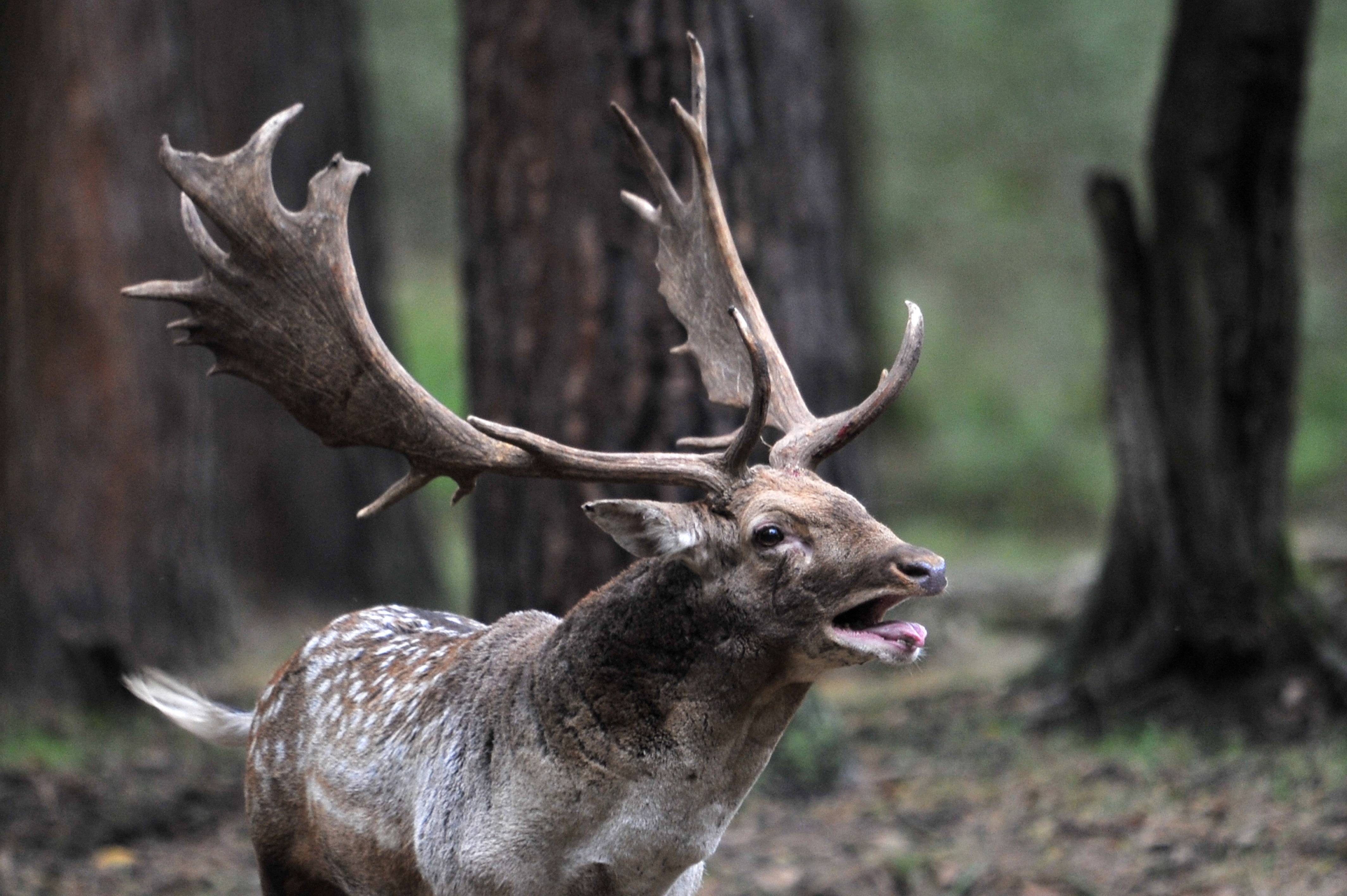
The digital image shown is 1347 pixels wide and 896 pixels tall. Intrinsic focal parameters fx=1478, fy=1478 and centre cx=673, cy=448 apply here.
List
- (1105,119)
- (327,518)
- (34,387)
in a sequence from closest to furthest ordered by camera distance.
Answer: (34,387) → (327,518) → (1105,119)

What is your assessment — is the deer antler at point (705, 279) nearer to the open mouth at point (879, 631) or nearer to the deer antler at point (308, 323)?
the deer antler at point (308, 323)

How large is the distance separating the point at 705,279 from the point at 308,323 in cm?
141

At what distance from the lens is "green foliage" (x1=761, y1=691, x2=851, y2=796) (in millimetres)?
7156

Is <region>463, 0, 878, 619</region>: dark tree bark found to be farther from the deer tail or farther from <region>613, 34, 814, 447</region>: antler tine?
the deer tail

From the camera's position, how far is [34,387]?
8703mm

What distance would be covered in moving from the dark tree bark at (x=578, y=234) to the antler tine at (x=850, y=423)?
2.38 m

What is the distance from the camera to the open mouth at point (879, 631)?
3.74 meters

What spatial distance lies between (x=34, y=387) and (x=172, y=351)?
0.80 meters

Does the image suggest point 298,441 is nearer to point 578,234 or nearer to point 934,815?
point 578,234

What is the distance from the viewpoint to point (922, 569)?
12.1 feet

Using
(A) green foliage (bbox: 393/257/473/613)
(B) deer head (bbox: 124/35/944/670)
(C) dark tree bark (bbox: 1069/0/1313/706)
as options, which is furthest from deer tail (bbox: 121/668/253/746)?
(A) green foliage (bbox: 393/257/473/613)

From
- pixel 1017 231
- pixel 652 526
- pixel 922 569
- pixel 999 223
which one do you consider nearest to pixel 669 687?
pixel 652 526

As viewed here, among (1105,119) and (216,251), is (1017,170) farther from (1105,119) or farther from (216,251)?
(216,251)

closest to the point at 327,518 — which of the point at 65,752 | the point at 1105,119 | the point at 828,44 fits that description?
the point at 65,752
